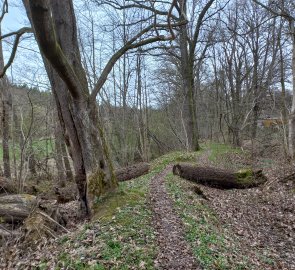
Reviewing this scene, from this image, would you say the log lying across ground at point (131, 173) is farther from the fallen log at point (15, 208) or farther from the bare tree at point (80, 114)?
the bare tree at point (80, 114)

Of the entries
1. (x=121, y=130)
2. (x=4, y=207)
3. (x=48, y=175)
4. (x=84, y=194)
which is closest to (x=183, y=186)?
(x=84, y=194)

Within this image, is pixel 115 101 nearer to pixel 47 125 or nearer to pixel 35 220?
pixel 47 125

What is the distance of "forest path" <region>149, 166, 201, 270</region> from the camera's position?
394cm

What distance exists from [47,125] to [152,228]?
9.31m

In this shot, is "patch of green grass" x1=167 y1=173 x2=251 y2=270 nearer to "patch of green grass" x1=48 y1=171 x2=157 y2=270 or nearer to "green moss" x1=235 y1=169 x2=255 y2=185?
"patch of green grass" x1=48 y1=171 x2=157 y2=270

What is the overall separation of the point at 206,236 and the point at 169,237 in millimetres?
705

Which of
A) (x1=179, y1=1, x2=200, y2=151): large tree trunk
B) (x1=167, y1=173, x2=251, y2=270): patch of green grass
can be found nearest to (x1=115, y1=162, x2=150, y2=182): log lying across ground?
(x1=167, y1=173, x2=251, y2=270): patch of green grass

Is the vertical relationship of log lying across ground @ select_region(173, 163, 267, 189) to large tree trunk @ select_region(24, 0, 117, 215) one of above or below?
below

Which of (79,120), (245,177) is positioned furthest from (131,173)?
(79,120)

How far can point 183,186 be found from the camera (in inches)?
315

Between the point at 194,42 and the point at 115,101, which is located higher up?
the point at 194,42

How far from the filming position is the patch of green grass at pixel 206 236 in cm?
417

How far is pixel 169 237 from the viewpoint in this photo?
467 centimetres

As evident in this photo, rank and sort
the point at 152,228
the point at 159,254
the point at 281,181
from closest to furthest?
the point at 159,254
the point at 152,228
the point at 281,181
